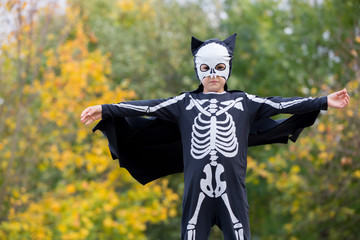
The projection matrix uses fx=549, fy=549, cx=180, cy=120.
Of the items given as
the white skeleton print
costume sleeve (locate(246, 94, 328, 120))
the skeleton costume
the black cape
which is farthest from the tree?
costume sleeve (locate(246, 94, 328, 120))

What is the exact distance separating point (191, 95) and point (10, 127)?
8652 millimetres

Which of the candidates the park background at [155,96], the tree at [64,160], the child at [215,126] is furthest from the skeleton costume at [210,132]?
the tree at [64,160]

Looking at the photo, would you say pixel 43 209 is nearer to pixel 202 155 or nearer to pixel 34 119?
pixel 34 119

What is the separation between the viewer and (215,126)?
4.39m

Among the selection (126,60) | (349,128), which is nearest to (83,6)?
(126,60)

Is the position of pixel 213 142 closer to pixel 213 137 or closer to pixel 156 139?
pixel 213 137

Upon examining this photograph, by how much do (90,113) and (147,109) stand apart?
482 mm

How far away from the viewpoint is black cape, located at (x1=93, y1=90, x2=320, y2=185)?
476 cm

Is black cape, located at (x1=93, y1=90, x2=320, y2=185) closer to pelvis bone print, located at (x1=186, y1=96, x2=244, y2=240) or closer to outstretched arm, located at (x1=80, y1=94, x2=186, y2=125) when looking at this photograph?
outstretched arm, located at (x1=80, y1=94, x2=186, y2=125)

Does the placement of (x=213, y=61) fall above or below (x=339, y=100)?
above

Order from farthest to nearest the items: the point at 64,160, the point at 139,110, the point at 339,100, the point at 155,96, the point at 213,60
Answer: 1. the point at 155,96
2. the point at 64,160
3. the point at 213,60
4. the point at 139,110
5. the point at 339,100

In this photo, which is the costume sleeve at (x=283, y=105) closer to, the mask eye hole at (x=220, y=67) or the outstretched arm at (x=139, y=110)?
the mask eye hole at (x=220, y=67)

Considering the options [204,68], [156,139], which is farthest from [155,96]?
[204,68]

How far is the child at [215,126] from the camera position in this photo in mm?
4273
